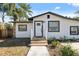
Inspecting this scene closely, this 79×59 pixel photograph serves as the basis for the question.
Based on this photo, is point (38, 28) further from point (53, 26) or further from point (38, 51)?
point (38, 51)

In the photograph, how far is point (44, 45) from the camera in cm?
770

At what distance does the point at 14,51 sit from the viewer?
24.8 feet

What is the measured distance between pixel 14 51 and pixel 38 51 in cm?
57

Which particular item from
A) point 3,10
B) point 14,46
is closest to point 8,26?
point 3,10

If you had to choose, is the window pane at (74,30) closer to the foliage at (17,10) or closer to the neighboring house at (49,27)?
the neighboring house at (49,27)

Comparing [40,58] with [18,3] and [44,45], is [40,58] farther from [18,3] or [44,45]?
[18,3]

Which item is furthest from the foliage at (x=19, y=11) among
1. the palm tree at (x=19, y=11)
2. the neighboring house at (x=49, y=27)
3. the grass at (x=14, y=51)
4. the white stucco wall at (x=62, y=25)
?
the grass at (x=14, y=51)

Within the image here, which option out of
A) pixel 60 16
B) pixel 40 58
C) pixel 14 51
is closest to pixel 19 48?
pixel 14 51

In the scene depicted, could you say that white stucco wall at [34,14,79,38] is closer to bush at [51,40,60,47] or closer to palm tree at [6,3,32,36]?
bush at [51,40,60,47]

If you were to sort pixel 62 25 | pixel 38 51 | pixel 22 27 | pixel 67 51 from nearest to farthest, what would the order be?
pixel 67 51 → pixel 38 51 → pixel 62 25 → pixel 22 27

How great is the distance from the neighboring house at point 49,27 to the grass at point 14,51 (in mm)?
317

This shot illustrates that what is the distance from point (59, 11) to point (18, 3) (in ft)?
3.26

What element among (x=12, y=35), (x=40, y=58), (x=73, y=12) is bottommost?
(x=40, y=58)

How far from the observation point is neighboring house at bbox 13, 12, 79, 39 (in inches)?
298
